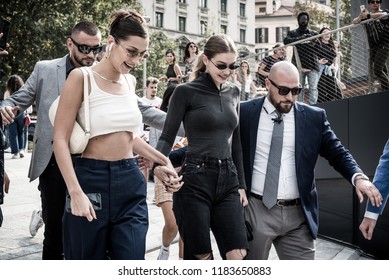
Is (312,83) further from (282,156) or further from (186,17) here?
(186,17)

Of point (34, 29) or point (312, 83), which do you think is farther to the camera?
point (34, 29)

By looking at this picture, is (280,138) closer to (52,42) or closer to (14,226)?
(14,226)

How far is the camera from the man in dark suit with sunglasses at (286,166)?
13.4 ft

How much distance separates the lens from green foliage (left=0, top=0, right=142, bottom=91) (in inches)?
1054

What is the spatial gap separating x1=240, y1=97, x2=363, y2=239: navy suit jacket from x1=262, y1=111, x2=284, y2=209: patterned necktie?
0.36 ft

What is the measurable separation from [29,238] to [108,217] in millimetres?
4299

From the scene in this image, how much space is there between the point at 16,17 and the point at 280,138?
80.6 ft

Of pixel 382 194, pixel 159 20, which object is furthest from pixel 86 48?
pixel 159 20

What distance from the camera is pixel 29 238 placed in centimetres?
706

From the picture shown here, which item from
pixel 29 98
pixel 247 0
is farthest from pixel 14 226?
pixel 247 0

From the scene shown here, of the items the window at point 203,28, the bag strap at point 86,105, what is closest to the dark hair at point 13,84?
the bag strap at point 86,105

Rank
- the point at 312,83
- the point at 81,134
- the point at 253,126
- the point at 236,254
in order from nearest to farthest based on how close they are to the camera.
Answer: the point at 81,134 < the point at 236,254 < the point at 253,126 < the point at 312,83

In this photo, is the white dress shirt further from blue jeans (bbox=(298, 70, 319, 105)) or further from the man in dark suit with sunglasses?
blue jeans (bbox=(298, 70, 319, 105))

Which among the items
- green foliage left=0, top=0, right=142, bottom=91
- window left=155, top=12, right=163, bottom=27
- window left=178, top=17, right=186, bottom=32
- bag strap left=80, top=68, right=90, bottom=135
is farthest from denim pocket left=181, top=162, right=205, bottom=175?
window left=155, top=12, right=163, bottom=27
